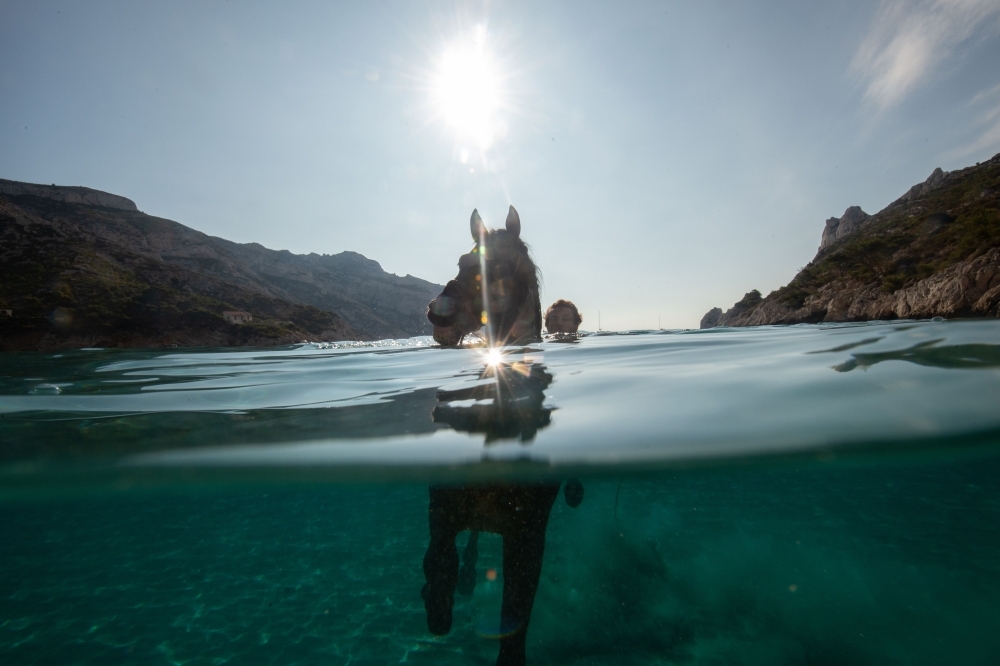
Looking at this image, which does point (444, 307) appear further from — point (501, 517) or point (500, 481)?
point (501, 517)

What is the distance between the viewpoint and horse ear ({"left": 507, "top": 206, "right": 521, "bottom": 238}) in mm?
4551

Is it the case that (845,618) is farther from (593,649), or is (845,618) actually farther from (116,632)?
(116,632)

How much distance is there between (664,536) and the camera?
565 inches

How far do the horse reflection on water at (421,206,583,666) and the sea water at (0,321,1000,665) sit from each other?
88mm

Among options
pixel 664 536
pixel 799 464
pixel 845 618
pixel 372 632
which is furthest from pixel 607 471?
pixel 664 536

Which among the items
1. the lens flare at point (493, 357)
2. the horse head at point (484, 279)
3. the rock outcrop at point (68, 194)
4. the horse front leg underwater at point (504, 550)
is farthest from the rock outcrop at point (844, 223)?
the rock outcrop at point (68, 194)

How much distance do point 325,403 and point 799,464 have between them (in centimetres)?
571

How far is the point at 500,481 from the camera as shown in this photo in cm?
386

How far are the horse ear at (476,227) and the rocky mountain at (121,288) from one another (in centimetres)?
3055

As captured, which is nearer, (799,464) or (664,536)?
(799,464)

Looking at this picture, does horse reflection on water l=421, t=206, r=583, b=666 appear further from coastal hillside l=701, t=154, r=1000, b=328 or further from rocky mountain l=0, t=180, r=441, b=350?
rocky mountain l=0, t=180, r=441, b=350

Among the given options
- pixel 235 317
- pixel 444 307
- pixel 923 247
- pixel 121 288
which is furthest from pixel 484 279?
pixel 121 288

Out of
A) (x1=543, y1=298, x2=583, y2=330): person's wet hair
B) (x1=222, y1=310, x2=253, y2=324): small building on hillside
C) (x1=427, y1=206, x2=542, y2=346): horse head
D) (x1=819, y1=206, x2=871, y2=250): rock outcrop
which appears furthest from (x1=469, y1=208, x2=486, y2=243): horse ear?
(x1=819, y1=206, x2=871, y2=250): rock outcrop

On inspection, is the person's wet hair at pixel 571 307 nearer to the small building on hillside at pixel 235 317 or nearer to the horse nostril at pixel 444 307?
the horse nostril at pixel 444 307
